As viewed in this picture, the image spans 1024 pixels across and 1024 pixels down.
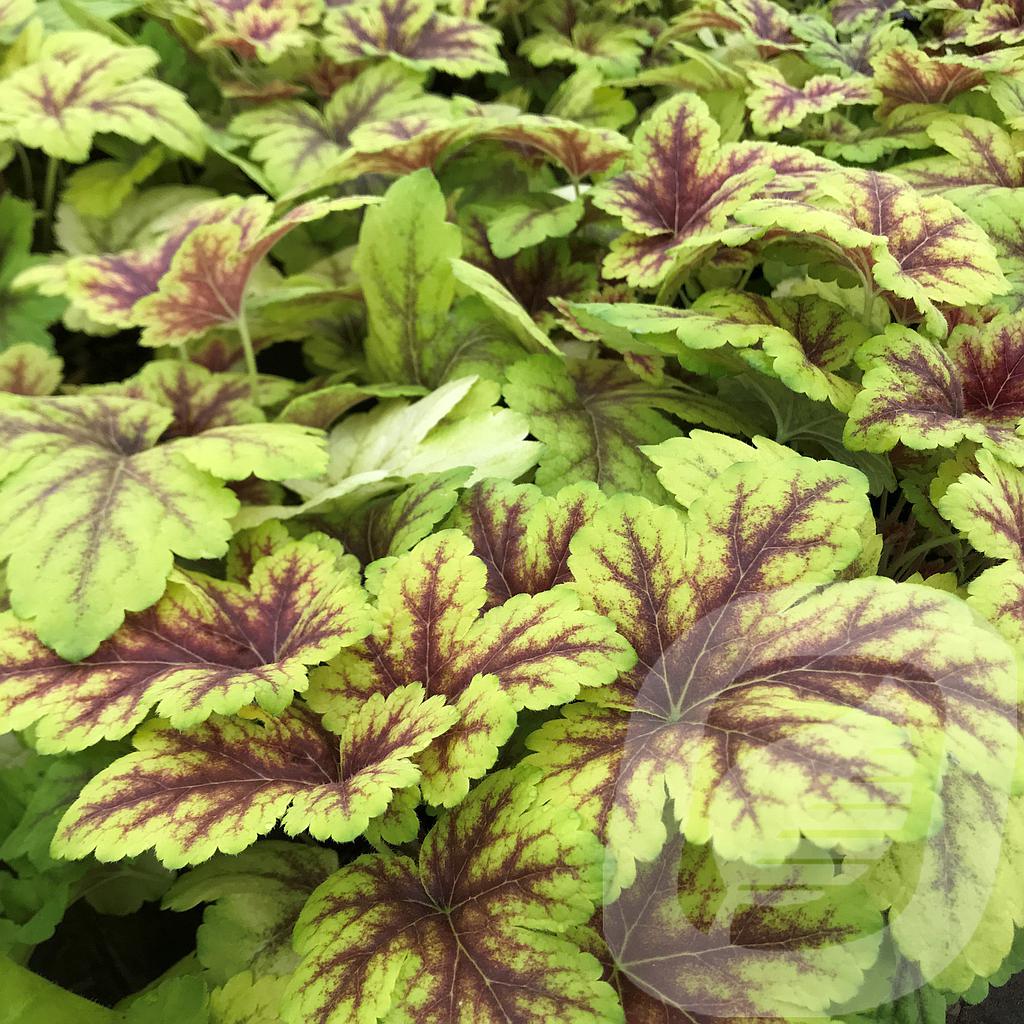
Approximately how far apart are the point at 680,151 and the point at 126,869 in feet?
3.43

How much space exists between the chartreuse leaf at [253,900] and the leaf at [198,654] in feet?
0.66

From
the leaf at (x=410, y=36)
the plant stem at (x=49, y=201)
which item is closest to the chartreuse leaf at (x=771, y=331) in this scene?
the leaf at (x=410, y=36)

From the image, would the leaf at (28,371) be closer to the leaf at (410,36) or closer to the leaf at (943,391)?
the leaf at (410,36)

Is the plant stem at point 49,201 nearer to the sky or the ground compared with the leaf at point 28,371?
nearer to the sky

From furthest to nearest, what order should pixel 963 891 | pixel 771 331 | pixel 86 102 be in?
1. pixel 86 102
2. pixel 771 331
3. pixel 963 891

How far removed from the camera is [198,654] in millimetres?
872

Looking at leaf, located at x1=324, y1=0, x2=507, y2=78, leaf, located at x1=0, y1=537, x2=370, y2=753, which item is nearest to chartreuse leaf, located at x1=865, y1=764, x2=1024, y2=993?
leaf, located at x1=0, y1=537, x2=370, y2=753

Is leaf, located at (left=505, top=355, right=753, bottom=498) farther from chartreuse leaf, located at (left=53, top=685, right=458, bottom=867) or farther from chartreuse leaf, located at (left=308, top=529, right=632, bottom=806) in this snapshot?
chartreuse leaf, located at (left=53, top=685, right=458, bottom=867)

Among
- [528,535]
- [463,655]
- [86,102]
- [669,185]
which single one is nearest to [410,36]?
[86,102]

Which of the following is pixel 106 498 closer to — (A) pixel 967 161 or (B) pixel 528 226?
(B) pixel 528 226

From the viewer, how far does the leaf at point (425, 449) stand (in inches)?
39.9

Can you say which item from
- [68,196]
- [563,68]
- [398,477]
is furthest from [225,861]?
[563,68]

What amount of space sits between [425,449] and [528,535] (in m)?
0.26

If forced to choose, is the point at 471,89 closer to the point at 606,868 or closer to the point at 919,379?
the point at 919,379
